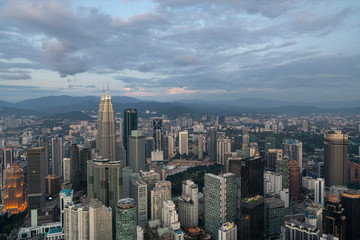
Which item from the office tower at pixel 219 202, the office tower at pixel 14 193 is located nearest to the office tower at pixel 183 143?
the office tower at pixel 14 193

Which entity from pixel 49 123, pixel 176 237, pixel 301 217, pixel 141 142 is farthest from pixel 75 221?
pixel 49 123

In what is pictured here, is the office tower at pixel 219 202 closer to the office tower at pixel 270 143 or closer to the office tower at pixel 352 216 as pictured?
the office tower at pixel 352 216

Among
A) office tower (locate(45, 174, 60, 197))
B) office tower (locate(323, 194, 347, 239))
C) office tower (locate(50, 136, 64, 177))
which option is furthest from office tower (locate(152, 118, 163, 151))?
office tower (locate(323, 194, 347, 239))

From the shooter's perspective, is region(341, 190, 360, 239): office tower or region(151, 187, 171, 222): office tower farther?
region(151, 187, 171, 222): office tower

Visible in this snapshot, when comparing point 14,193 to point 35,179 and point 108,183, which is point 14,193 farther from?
point 108,183

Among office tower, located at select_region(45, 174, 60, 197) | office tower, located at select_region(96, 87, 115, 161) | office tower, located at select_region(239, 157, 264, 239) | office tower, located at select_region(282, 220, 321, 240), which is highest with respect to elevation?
office tower, located at select_region(96, 87, 115, 161)

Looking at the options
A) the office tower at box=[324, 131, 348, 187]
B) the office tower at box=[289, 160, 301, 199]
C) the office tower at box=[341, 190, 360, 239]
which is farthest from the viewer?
the office tower at box=[324, 131, 348, 187]

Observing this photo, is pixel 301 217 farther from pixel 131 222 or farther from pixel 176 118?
pixel 176 118

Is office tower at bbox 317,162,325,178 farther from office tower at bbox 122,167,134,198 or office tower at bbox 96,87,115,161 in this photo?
office tower at bbox 96,87,115,161
